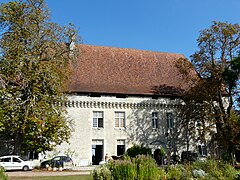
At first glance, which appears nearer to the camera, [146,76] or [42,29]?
[42,29]

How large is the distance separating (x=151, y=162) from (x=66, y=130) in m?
14.7

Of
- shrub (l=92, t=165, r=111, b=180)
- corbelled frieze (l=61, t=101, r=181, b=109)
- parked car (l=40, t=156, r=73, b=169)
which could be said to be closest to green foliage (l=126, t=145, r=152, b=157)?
corbelled frieze (l=61, t=101, r=181, b=109)

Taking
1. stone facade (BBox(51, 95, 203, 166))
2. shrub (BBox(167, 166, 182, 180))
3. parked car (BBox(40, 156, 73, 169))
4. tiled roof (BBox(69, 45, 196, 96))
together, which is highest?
tiled roof (BBox(69, 45, 196, 96))

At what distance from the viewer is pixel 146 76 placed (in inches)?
1359

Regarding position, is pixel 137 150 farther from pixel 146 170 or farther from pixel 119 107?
pixel 146 170

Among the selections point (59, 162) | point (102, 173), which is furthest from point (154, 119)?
point (102, 173)

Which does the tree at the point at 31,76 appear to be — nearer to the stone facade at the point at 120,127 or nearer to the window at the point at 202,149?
the stone facade at the point at 120,127

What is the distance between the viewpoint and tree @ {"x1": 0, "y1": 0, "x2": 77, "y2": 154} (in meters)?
23.3

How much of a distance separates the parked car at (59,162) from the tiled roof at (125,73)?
6592 millimetres

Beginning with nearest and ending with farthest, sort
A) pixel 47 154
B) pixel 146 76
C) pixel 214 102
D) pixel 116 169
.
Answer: pixel 116 169
pixel 47 154
pixel 214 102
pixel 146 76

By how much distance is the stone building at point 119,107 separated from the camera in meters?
30.2

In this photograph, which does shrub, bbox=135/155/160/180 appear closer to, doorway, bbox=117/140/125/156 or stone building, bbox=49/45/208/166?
stone building, bbox=49/45/208/166

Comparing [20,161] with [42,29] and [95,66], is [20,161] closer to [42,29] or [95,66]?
[42,29]

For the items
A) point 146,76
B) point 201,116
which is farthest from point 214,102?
point 146,76
